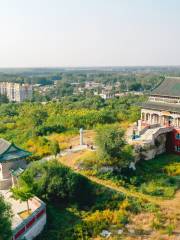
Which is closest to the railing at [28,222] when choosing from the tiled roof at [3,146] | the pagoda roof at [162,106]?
the tiled roof at [3,146]

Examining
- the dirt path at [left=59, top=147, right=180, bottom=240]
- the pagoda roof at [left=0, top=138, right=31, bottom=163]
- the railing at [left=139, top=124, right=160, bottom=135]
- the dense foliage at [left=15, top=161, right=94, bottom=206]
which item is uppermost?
the railing at [left=139, top=124, right=160, bottom=135]

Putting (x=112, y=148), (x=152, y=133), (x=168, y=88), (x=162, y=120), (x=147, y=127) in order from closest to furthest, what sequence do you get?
(x=112, y=148) < (x=152, y=133) < (x=147, y=127) < (x=162, y=120) < (x=168, y=88)

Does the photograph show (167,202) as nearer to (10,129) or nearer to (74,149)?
(74,149)

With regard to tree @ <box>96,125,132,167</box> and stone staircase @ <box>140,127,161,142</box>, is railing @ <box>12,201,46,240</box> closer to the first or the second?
tree @ <box>96,125,132,167</box>

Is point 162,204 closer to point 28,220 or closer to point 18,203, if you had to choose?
point 28,220

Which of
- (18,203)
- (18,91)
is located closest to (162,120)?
(18,203)

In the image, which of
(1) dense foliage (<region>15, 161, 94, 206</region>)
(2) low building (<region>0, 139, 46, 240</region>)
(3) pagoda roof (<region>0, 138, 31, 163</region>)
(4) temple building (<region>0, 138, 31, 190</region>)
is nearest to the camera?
(2) low building (<region>0, 139, 46, 240</region>)

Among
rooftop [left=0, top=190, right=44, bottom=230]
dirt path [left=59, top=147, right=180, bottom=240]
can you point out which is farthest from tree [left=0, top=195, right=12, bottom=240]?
dirt path [left=59, top=147, right=180, bottom=240]
